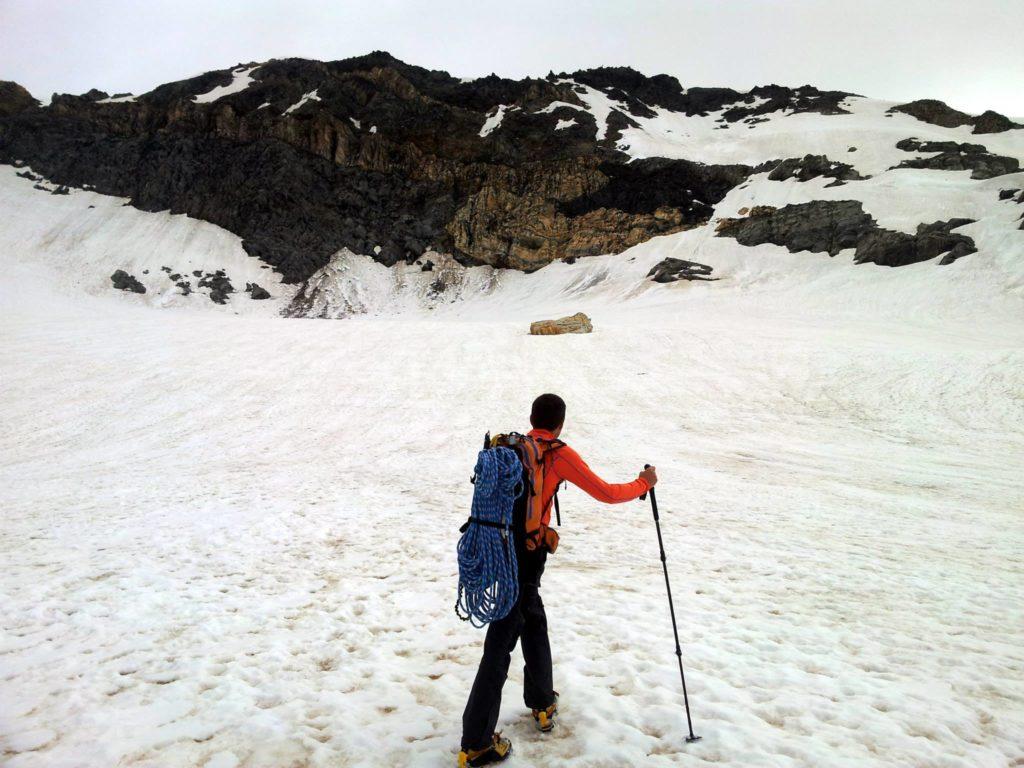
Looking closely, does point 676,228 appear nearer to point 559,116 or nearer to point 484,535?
point 559,116

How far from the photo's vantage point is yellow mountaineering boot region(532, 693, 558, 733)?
377cm

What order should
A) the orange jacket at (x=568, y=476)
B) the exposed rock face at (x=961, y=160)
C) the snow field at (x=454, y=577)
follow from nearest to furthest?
the orange jacket at (x=568, y=476) → the snow field at (x=454, y=577) → the exposed rock face at (x=961, y=160)

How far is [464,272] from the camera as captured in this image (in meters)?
69.1

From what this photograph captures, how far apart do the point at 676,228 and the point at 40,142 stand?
3437 inches

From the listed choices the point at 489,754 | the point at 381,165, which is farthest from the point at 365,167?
the point at 489,754

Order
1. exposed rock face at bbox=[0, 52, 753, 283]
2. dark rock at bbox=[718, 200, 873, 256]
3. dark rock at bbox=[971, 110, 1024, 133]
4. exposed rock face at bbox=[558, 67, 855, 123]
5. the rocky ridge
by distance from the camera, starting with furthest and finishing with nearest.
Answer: exposed rock face at bbox=[558, 67, 855, 123], dark rock at bbox=[971, 110, 1024, 133], exposed rock face at bbox=[0, 52, 753, 283], the rocky ridge, dark rock at bbox=[718, 200, 873, 256]

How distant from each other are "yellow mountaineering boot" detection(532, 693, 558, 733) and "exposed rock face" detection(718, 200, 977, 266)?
4861 centimetres

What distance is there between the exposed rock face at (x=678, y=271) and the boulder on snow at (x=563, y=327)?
2209 centimetres

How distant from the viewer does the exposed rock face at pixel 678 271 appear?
50844 mm

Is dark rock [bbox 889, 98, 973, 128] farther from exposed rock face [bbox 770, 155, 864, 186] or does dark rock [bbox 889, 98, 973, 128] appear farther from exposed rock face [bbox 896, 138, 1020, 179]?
exposed rock face [bbox 770, 155, 864, 186]

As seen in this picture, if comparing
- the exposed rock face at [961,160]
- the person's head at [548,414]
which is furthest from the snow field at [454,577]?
the exposed rock face at [961,160]

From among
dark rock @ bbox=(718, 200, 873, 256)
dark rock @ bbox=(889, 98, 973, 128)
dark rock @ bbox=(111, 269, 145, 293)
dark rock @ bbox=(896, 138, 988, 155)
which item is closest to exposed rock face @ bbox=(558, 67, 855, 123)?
dark rock @ bbox=(889, 98, 973, 128)

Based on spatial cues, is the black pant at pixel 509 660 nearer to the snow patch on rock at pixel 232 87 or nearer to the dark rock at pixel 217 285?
the dark rock at pixel 217 285

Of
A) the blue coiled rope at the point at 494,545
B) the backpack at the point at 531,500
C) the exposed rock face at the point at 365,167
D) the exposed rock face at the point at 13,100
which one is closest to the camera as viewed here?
the blue coiled rope at the point at 494,545
